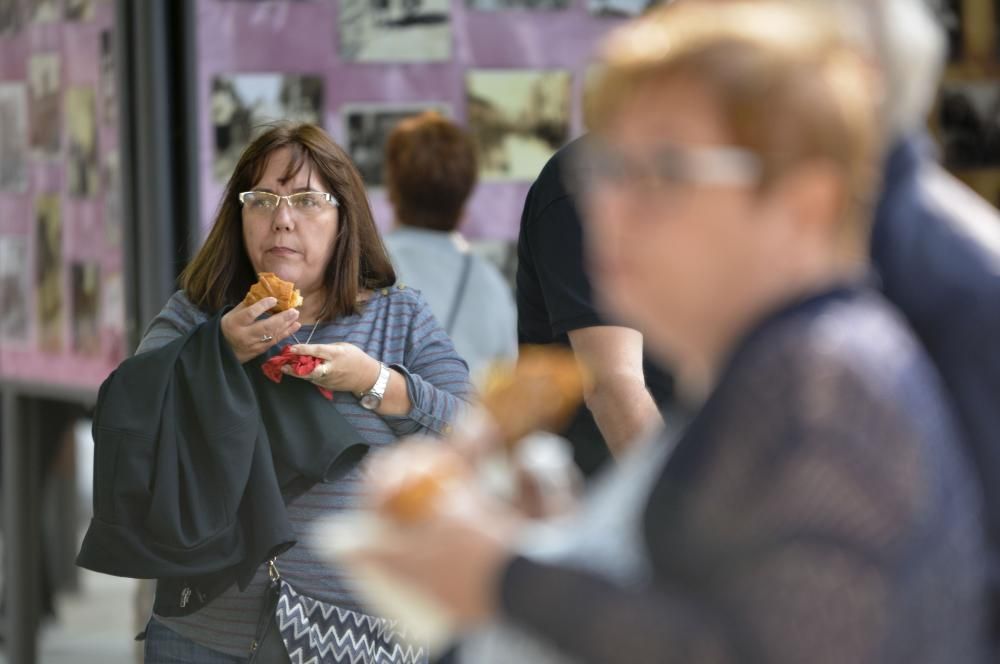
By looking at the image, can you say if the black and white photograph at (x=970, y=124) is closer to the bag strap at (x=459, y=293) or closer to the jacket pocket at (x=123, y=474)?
the bag strap at (x=459, y=293)

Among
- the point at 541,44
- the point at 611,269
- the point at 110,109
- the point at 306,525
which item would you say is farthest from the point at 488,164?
the point at 611,269

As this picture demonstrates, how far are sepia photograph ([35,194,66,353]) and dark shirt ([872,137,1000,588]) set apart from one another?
14.6 feet

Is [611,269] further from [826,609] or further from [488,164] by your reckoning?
[488,164]

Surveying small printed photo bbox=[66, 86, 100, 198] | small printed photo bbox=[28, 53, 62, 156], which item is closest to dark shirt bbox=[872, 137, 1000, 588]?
small printed photo bbox=[66, 86, 100, 198]

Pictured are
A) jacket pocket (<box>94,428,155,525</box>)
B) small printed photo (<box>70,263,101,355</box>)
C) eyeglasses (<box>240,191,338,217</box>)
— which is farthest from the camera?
small printed photo (<box>70,263,101,355</box>)

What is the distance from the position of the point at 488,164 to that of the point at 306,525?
2313 millimetres

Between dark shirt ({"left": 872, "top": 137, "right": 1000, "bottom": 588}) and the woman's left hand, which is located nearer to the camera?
dark shirt ({"left": 872, "top": 137, "right": 1000, "bottom": 588})

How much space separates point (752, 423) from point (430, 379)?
82.4 inches

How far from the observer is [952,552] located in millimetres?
1228

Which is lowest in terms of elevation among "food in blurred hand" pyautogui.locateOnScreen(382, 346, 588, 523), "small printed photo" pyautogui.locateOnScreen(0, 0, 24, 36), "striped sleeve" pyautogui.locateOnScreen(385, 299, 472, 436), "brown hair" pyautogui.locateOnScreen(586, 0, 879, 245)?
"striped sleeve" pyautogui.locateOnScreen(385, 299, 472, 436)

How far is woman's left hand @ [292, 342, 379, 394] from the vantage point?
10.0 feet

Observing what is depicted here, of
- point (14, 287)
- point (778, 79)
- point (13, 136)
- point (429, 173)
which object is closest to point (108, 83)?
point (13, 136)

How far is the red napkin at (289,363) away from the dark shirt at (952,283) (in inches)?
64.8

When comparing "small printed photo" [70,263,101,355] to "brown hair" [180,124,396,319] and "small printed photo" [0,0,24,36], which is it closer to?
"small printed photo" [0,0,24,36]
